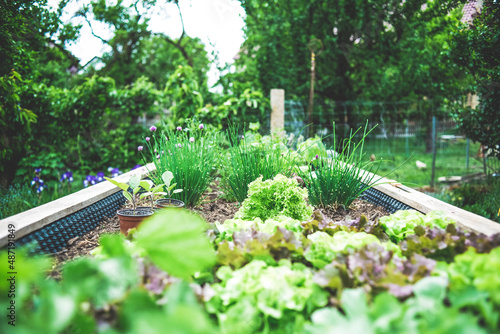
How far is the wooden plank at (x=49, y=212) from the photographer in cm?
157

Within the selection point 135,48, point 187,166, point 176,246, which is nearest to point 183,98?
point 187,166

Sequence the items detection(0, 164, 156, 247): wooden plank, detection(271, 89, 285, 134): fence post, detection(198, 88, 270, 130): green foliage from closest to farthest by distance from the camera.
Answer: detection(0, 164, 156, 247): wooden plank < detection(198, 88, 270, 130): green foliage < detection(271, 89, 285, 134): fence post

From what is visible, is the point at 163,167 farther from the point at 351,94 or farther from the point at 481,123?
the point at 351,94

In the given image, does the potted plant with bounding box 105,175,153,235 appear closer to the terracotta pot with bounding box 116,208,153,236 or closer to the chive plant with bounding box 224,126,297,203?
the terracotta pot with bounding box 116,208,153,236

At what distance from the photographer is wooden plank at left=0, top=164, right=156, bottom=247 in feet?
5.14

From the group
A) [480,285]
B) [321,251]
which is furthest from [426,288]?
[321,251]

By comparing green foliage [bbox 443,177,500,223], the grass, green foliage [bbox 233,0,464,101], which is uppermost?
green foliage [bbox 233,0,464,101]

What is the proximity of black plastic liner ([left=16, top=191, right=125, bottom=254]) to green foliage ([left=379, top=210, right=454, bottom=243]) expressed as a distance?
1587 mm

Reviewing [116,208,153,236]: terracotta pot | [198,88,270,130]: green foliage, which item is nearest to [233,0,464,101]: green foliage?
[198,88,270,130]: green foliage

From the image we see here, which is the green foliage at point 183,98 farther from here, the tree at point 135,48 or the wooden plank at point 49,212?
the wooden plank at point 49,212

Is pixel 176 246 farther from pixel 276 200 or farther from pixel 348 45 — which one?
pixel 348 45

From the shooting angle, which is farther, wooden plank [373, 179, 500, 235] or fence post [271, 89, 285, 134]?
fence post [271, 89, 285, 134]

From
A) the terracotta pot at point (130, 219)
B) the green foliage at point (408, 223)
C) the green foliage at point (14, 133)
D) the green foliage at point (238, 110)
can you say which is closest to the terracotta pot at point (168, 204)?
the terracotta pot at point (130, 219)

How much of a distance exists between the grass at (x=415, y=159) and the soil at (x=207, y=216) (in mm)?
4135
